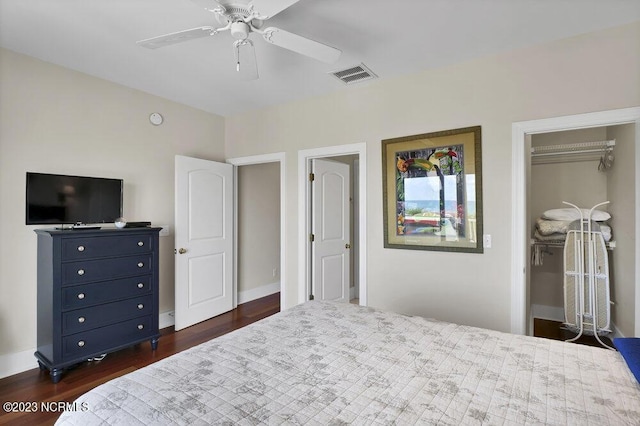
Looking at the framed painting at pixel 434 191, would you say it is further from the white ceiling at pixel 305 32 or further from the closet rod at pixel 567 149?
the closet rod at pixel 567 149

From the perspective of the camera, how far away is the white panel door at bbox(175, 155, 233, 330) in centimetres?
365

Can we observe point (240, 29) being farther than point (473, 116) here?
No

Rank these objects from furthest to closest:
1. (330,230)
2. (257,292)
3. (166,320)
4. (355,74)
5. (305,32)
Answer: (257,292) → (330,230) → (166,320) → (355,74) → (305,32)

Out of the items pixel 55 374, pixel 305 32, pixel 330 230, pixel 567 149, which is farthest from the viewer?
pixel 330 230

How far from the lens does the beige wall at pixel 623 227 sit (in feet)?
8.57

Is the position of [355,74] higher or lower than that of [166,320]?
higher

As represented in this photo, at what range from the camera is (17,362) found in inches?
104

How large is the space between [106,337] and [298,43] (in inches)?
113

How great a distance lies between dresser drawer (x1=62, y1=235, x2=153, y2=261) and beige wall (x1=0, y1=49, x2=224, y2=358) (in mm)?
507

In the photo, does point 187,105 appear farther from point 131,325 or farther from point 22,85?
point 131,325

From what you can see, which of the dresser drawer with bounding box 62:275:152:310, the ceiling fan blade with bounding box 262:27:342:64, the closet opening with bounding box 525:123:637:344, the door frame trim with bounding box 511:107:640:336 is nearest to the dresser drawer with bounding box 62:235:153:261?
the dresser drawer with bounding box 62:275:152:310

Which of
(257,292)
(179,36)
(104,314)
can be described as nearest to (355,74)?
(179,36)

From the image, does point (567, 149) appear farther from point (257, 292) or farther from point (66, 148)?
point (66, 148)

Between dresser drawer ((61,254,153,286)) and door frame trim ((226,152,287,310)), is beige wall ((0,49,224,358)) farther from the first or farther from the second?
door frame trim ((226,152,287,310))
